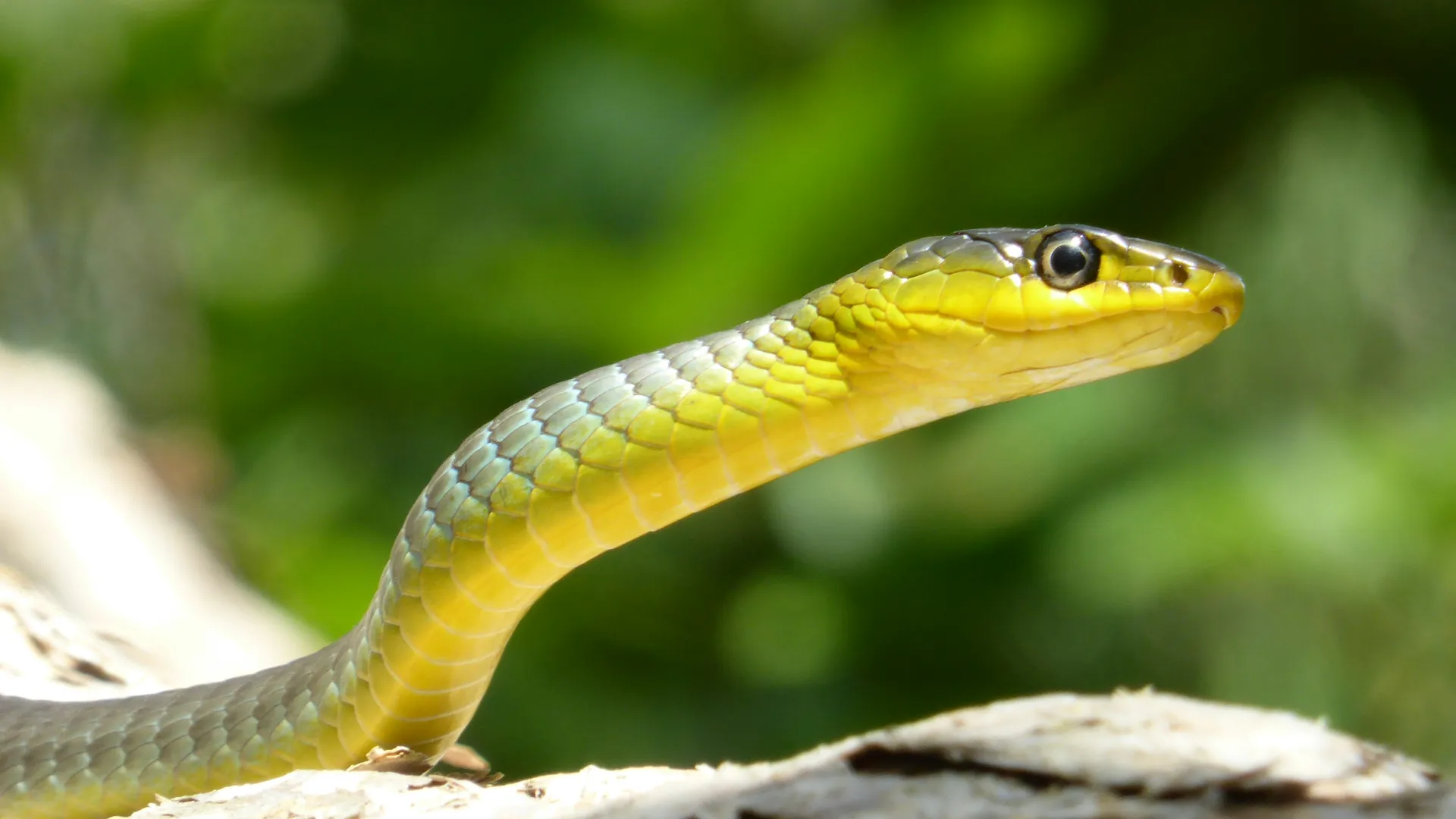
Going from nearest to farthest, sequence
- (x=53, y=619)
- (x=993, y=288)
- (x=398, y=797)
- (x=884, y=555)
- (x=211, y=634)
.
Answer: (x=398, y=797)
(x=993, y=288)
(x=53, y=619)
(x=211, y=634)
(x=884, y=555)

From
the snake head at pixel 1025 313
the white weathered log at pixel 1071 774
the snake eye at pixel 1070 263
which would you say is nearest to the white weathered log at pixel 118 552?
the snake head at pixel 1025 313

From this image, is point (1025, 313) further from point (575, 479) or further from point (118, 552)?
point (118, 552)

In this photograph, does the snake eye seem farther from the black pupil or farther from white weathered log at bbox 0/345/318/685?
white weathered log at bbox 0/345/318/685

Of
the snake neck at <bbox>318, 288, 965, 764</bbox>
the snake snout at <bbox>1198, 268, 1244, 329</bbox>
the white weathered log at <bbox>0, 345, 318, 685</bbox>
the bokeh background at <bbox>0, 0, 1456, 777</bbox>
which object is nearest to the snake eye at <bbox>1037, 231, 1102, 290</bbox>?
the snake snout at <bbox>1198, 268, 1244, 329</bbox>

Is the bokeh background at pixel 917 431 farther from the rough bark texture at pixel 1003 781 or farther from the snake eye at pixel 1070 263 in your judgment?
the rough bark texture at pixel 1003 781

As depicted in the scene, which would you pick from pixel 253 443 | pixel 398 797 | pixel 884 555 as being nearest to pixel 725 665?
pixel 884 555

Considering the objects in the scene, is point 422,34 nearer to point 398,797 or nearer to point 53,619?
point 53,619

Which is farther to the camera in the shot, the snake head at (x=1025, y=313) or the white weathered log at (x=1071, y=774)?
the snake head at (x=1025, y=313)
